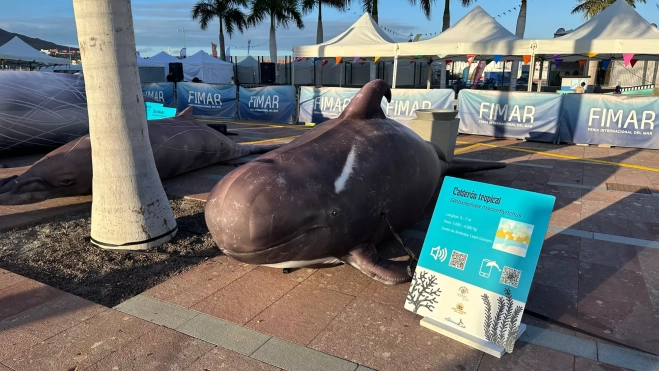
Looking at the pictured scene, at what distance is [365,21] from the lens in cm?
2227

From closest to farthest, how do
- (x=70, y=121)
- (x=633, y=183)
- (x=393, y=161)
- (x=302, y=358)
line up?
(x=302, y=358)
(x=393, y=161)
(x=633, y=183)
(x=70, y=121)

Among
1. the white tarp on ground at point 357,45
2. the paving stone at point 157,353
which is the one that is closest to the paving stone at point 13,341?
the paving stone at point 157,353

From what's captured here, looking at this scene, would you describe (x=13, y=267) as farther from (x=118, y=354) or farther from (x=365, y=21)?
(x=365, y=21)

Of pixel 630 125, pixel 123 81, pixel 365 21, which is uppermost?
pixel 365 21

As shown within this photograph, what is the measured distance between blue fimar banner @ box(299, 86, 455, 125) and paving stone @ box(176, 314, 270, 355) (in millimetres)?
10936

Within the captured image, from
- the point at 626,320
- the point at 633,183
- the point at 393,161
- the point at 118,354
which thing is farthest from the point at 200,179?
the point at 633,183

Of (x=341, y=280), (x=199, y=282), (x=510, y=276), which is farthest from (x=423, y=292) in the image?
(x=199, y=282)

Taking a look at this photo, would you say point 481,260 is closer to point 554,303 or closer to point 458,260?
point 458,260

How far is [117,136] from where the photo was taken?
520 cm

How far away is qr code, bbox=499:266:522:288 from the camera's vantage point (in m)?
3.44

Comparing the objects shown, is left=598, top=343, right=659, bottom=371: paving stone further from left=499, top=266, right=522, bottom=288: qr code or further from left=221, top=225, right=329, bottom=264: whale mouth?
left=221, top=225, right=329, bottom=264: whale mouth

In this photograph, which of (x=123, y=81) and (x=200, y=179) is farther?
(x=200, y=179)

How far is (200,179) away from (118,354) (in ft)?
19.1

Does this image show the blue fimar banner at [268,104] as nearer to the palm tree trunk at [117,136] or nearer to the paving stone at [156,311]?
the palm tree trunk at [117,136]
